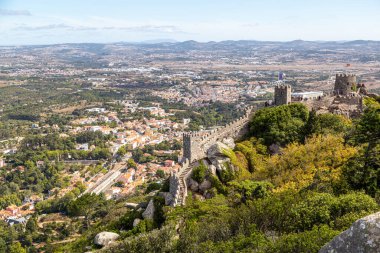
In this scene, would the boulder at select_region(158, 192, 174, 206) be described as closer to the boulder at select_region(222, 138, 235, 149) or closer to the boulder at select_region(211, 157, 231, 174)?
the boulder at select_region(211, 157, 231, 174)

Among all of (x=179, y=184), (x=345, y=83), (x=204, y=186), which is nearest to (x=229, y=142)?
(x=204, y=186)

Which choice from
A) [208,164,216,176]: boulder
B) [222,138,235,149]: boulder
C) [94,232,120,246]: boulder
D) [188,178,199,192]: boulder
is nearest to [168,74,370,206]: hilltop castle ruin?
[222,138,235,149]: boulder

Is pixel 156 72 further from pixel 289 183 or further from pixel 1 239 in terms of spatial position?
pixel 289 183

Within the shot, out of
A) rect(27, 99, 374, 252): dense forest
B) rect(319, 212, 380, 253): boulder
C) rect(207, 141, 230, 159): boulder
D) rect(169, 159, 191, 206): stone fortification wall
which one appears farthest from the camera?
rect(207, 141, 230, 159): boulder

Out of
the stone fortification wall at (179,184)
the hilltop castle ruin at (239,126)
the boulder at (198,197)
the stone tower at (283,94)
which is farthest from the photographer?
the stone tower at (283,94)

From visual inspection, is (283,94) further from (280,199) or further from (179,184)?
(280,199)

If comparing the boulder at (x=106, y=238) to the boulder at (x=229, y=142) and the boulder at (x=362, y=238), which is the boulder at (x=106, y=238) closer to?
the boulder at (x=229, y=142)

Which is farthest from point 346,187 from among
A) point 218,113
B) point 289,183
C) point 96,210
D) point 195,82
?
point 195,82

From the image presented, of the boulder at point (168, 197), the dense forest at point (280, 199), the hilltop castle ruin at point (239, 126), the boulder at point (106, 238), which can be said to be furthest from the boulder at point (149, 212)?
the boulder at point (106, 238)
